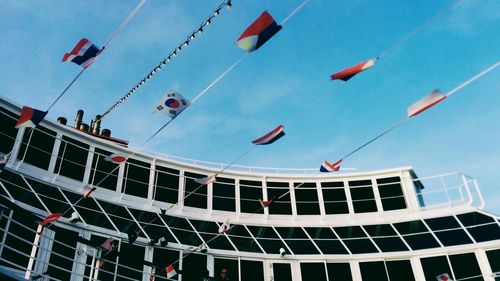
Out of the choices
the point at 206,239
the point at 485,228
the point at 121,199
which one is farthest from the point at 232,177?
the point at 485,228

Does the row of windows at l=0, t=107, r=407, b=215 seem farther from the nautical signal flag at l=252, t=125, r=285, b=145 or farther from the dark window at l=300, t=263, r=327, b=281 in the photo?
the nautical signal flag at l=252, t=125, r=285, b=145

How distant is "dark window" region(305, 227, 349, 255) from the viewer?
1902 centimetres

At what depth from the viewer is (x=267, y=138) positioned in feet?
33.6

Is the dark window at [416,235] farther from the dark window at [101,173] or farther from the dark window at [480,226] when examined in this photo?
the dark window at [101,173]

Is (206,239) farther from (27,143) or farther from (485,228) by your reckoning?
(485,228)

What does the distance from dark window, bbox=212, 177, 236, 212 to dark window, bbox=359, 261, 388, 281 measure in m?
6.69

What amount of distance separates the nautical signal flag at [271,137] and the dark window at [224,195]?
34.0ft

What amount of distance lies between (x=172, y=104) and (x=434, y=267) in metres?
14.8

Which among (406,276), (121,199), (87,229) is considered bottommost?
(406,276)

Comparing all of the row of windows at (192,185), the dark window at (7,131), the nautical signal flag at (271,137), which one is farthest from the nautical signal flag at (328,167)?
the dark window at (7,131)

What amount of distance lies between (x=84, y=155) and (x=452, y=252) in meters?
17.1

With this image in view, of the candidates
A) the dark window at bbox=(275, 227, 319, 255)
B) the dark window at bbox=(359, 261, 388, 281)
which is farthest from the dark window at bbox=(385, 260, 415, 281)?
the dark window at bbox=(275, 227, 319, 255)

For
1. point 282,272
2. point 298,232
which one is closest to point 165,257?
point 282,272

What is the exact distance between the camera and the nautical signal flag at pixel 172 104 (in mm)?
9891
